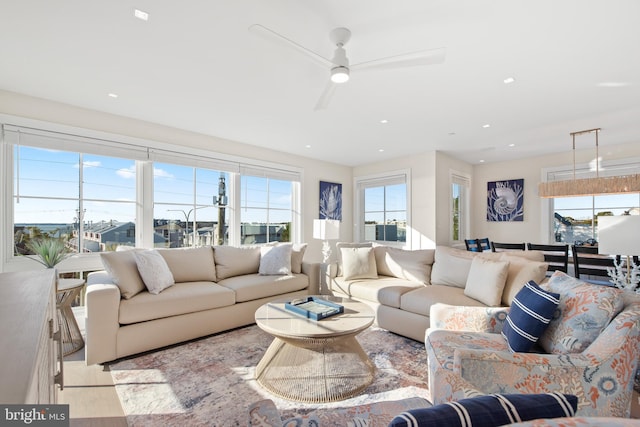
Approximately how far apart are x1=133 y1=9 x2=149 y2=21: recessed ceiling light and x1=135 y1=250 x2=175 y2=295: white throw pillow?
6.85ft

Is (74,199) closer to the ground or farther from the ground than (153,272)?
farther from the ground

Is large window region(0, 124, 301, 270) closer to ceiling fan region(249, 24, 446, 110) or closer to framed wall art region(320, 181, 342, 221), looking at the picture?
framed wall art region(320, 181, 342, 221)

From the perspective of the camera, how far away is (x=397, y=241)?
19.3 ft

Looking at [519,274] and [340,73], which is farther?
[519,274]

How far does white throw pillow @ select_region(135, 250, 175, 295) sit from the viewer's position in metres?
2.85

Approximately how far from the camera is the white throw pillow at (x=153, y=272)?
2846mm

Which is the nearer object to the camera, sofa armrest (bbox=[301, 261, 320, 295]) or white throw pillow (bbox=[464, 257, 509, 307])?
white throw pillow (bbox=[464, 257, 509, 307])

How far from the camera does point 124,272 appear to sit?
272 cm

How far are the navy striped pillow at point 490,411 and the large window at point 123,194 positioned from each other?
4055mm

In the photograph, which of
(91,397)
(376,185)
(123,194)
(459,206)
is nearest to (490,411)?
(91,397)

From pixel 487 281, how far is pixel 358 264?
155 cm

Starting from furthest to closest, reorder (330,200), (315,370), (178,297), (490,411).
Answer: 1. (330,200)
2. (178,297)
3. (315,370)
4. (490,411)

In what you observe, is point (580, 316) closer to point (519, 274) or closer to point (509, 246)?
point (519, 274)

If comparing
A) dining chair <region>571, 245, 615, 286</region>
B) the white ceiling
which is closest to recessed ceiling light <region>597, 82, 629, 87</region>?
the white ceiling
